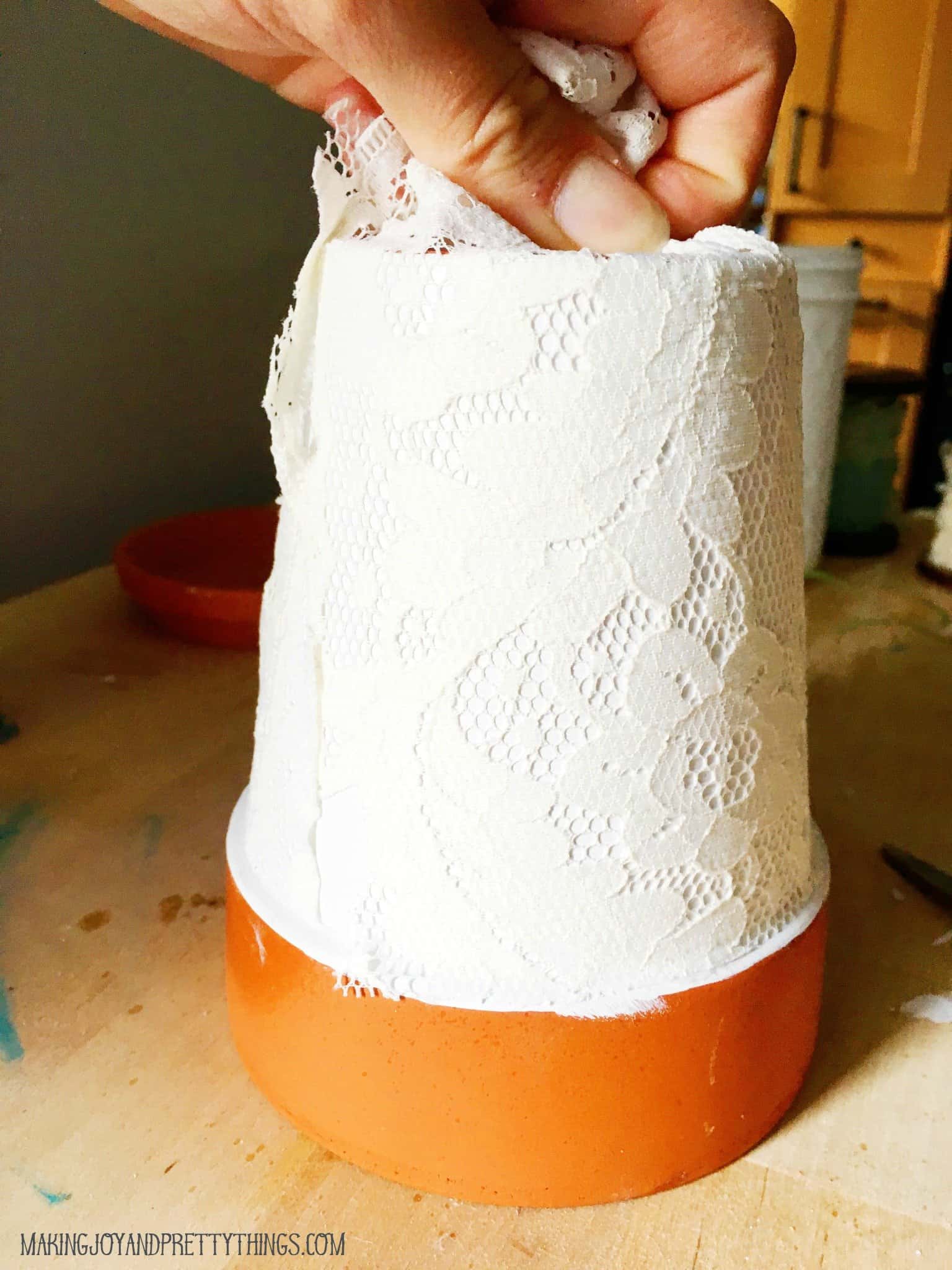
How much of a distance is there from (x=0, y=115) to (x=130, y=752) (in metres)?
0.44

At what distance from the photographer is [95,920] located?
0.42 meters

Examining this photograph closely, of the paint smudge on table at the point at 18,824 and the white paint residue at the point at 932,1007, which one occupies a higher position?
the paint smudge on table at the point at 18,824

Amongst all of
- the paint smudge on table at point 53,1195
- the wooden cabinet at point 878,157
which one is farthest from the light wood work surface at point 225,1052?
the wooden cabinet at point 878,157

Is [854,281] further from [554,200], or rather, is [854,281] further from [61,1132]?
[61,1132]

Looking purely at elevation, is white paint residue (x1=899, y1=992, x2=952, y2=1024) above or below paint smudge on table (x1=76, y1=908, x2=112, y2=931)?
below

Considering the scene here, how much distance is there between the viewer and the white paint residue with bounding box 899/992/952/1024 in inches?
15.2

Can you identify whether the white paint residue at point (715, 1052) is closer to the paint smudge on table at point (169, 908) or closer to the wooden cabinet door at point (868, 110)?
the paint smudge on table at point (169, 908)

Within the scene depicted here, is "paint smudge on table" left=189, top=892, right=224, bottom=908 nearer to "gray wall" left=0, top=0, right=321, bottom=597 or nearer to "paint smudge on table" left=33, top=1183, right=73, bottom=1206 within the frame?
"paint smudge on table" left=33, top=1183, right=73, bottom=1206

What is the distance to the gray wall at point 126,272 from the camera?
0.69m

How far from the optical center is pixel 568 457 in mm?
254

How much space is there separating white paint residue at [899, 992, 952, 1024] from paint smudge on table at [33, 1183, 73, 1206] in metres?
0.30

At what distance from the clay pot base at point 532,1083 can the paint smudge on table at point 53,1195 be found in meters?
0.07

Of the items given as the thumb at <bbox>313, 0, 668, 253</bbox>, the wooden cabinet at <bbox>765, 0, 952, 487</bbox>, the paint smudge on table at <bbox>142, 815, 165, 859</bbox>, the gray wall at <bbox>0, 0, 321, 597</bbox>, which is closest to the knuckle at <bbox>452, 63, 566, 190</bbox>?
the thumb at <bbox>313, 0, 668, 253</bbox>

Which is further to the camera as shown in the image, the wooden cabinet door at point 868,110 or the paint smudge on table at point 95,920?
the wooden cabinet door at point 868,110
